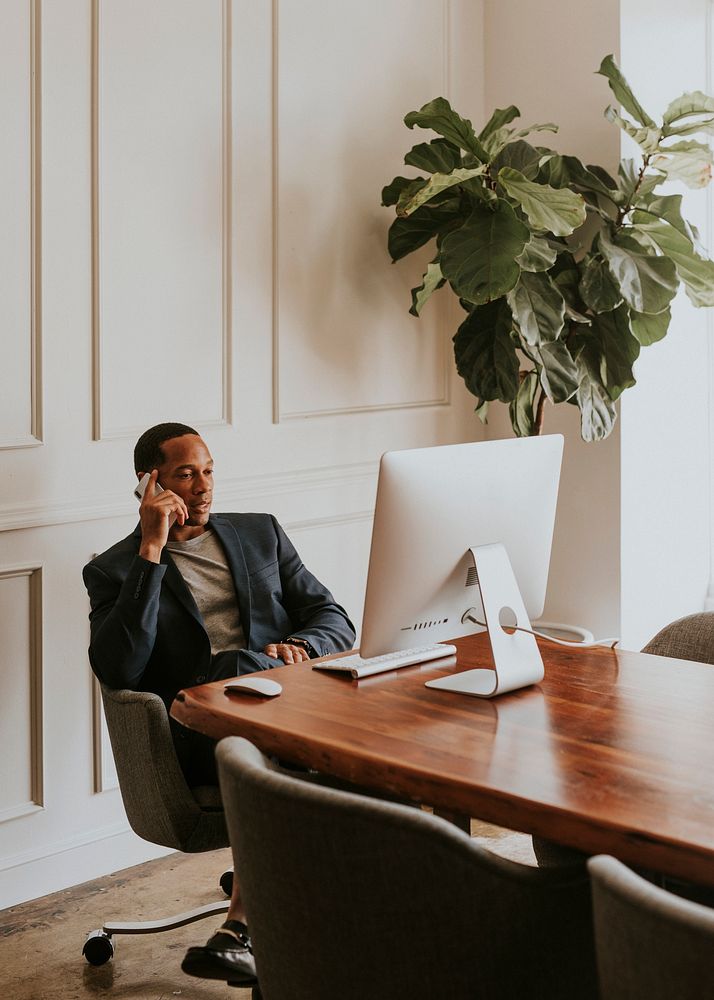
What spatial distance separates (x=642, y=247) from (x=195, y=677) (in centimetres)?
199

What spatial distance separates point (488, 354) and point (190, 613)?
1453 mm

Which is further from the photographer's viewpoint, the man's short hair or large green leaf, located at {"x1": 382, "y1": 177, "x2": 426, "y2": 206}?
large green leaf, located at {"x1": 382, "y1": 177, "x2": 426, "y2": 206}

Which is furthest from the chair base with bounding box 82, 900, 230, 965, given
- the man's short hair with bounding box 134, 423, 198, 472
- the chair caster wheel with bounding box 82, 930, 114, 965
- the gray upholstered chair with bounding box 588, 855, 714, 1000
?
the gray upholstered chair with bounding box 588, 855, 714, 1000

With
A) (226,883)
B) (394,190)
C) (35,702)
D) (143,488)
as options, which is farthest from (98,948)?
(394,190)

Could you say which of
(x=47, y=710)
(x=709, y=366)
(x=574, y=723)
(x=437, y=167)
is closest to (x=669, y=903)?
(x=574, y=723)

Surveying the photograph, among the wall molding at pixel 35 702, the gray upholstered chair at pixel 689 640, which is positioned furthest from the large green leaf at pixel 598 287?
the wall molding at pixel 35 702

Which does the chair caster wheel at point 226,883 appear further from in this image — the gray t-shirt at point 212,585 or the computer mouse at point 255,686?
the computer mouse at point 255,686

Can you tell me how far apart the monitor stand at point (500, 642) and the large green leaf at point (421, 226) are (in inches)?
69.0

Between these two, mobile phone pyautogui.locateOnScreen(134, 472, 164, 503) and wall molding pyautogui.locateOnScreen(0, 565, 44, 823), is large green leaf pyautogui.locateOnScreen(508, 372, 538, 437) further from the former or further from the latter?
wall molding pyautogui.locateOnScreen(0, 565, 44, 823)

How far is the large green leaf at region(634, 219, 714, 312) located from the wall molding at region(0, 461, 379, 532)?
46.2 inches

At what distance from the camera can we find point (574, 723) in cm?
193

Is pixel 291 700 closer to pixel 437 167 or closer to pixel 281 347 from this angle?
pixel 281 347

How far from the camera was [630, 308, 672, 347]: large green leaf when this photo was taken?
3.63 meters

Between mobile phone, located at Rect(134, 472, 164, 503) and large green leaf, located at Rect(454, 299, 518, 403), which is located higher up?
large green leaf, located at Rect(454, 299, 518, 403)
